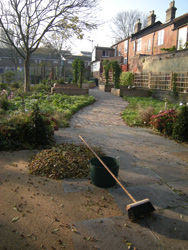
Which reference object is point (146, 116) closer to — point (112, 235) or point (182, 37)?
point (112, 235)

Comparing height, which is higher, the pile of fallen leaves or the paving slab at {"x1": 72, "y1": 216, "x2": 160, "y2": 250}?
the pile of fallen leaves

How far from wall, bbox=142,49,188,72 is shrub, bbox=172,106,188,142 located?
896cm

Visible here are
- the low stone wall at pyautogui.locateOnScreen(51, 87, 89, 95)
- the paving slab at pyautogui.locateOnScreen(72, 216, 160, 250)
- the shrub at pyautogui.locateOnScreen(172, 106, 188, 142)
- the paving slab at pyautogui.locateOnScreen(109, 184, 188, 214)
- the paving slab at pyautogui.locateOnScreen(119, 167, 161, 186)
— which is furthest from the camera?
the low stone wall at pyautogui.locateOnScreen(51, 87, 89, 95)

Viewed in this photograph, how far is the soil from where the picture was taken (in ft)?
7.83

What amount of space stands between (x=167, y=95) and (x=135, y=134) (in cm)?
937

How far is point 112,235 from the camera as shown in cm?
246

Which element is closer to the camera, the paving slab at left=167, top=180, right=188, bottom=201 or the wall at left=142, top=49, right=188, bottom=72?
the paving slab at left=167, top=180, right=188, bottom=201

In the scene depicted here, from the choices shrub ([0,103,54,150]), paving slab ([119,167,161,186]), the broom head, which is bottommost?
paving slab ([119,167,161,186])

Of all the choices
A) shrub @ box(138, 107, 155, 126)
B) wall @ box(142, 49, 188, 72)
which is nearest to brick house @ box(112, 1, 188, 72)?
wall @ box(142, 49, 188, 72)

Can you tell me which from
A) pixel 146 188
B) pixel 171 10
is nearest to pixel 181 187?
pixel 146 188

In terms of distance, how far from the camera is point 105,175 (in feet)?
11.3

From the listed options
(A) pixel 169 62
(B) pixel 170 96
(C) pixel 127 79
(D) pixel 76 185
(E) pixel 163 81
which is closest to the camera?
(D) pixel 76 185

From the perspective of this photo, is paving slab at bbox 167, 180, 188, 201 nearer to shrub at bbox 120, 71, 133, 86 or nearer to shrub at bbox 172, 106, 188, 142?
shrub at bbox 172, 106, 188, 142

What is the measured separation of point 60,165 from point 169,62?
579 inches
